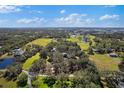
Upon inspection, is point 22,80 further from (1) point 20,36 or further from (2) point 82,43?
(2) point 82,43

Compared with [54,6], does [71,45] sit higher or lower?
lower

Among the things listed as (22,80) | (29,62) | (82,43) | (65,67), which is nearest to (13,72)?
(22,80)

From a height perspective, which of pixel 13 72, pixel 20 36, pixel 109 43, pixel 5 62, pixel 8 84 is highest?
pixel 20 36

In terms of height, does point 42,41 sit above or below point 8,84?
above

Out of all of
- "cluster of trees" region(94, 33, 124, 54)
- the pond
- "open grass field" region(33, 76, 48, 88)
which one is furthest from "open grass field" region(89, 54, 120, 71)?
the pond

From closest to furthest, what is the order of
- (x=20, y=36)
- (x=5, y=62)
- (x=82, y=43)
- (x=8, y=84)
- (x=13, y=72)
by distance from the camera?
(x=8, y=84) < (x=13, y=72) < (x=5, y=62) < (x=82, y=43) < (x=20, y=36)

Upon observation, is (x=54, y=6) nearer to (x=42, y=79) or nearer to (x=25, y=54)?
(x=25, y=54)
